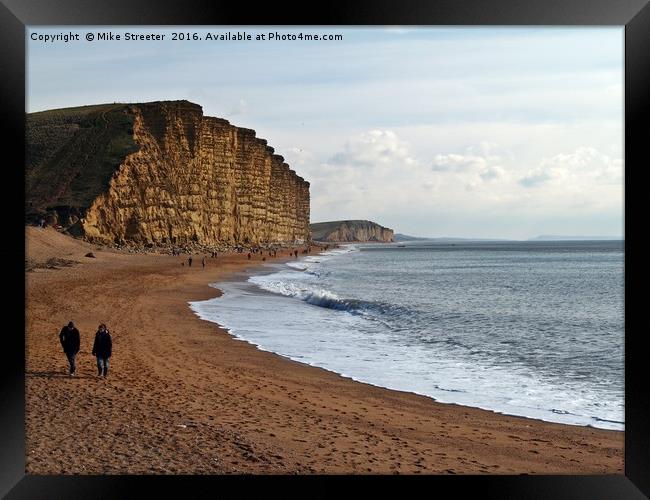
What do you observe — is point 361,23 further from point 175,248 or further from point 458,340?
point 175,248

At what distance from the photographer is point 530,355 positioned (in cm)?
1360

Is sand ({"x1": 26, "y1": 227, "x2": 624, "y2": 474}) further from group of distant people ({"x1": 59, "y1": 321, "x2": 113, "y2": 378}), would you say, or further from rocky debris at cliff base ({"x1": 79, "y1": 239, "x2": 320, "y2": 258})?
rocky debris at cliff base ({"x1": 79, "y1": 239, "x2": 320, "y2": 258})

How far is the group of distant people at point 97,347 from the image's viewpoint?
343 inches

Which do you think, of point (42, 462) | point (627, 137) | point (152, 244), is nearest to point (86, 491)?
point (42, 462)

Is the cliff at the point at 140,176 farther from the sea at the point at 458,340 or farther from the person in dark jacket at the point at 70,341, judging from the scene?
the person in dark jacket at the point at 70,341

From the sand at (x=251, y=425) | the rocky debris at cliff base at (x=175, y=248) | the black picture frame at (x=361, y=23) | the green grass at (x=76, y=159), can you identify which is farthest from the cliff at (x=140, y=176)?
the black picture frame at (x=361, y=23)

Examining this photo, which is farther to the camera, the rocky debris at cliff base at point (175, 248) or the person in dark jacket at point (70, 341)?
the rocky debris at cliff base at point (175, 248)

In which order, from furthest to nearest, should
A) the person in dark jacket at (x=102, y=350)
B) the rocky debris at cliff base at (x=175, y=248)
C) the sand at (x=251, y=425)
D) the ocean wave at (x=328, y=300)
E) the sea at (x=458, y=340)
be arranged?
the rocky debris at cliff base at (x=175, y=248) < the ocean wave at (x=328, y=300) < the sea at (x=458, y=340) < the person in dark jacket at (x=102, y=350) < the sand at (x=251, y=425)

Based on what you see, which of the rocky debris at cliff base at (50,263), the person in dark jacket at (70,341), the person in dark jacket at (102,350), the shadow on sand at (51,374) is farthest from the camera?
the rocky debris at cliff base at (50,263)

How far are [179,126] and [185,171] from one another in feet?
14.9

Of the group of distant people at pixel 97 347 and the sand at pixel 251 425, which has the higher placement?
the group of distant people at pixel 97 347

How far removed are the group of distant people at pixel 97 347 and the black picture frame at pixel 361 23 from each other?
3.55 m

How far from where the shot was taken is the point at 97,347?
355 inches

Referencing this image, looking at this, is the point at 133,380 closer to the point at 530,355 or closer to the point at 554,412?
the point at 554,412
